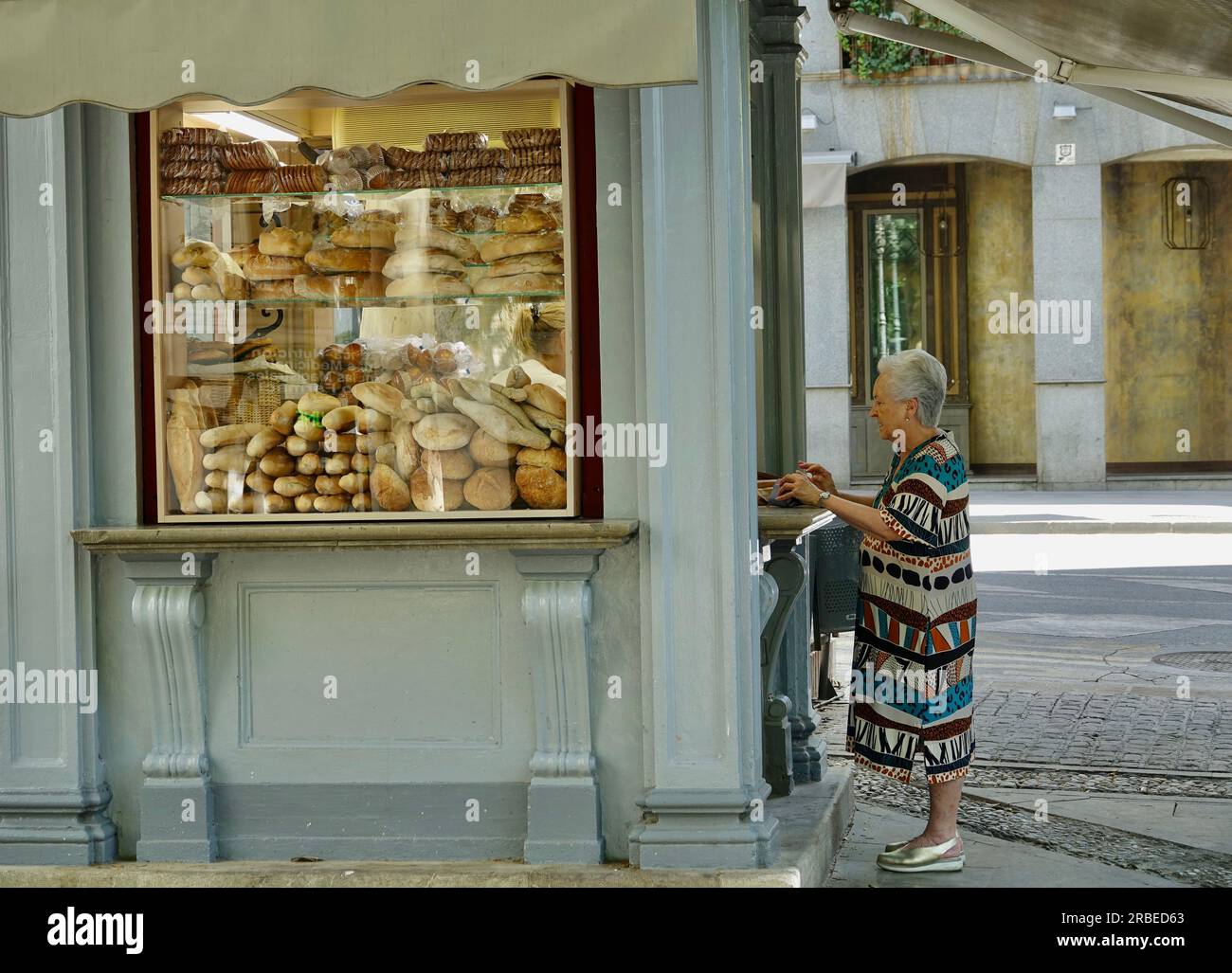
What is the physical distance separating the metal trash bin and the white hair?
7.56 feet

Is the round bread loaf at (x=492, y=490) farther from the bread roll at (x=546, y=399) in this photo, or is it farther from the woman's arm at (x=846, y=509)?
the woman's arm at (x=846, y=509)

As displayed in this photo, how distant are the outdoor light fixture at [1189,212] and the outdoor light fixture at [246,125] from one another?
69.3ft

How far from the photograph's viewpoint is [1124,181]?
24375mm

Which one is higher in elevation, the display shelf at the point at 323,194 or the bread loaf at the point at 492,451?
the display shelf at the point at 323,194

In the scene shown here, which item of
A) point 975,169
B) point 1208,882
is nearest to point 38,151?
point 1208,882

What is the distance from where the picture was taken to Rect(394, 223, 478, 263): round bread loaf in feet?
17.5

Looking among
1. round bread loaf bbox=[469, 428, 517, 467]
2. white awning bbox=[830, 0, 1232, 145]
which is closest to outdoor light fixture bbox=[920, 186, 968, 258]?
white awning bbox=[830, 0, 1232, 145]

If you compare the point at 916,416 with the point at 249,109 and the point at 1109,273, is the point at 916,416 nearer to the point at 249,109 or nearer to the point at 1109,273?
the point at 249,109

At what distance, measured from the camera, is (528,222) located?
17.1ft

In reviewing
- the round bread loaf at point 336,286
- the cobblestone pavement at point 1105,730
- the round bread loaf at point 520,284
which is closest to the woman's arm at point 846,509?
the round bread loaf at point 520,284

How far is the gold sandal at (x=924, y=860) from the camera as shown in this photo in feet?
17.9

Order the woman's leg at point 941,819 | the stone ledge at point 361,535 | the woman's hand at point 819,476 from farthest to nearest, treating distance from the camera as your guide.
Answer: the woman's hand at point 819,476 < the woman's leg at point 941,819 < the stone ledge at point 361,535

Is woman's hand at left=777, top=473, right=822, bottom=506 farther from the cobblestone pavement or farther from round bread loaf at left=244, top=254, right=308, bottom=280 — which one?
the cobblestone pavement
